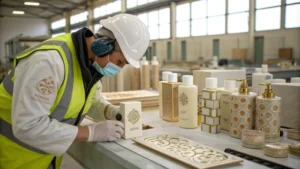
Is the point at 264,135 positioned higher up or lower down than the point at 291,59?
lower down

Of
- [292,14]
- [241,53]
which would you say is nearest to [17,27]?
[241,53]

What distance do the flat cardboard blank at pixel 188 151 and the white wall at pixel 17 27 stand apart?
60.9 ft

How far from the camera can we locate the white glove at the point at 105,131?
47.3 inches

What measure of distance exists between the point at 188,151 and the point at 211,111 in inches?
12.7

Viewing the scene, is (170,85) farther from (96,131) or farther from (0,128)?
(0,128)

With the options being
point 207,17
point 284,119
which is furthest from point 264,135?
point 207,17

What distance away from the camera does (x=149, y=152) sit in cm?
108

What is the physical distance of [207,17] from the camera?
8922 mm

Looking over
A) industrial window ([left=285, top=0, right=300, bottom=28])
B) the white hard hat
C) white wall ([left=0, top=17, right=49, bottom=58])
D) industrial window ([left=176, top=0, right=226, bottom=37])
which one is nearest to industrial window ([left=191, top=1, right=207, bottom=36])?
industrial window ([left=176, top=0, right=226, bottom=37])

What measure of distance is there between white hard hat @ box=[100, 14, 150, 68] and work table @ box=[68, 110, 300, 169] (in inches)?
14.5

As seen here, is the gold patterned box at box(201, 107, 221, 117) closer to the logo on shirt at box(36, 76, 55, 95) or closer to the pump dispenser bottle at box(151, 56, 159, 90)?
the logo on shirt at box(36, 76, 55, 95)

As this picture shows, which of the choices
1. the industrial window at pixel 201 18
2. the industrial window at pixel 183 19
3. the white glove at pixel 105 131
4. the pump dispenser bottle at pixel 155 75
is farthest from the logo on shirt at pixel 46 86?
the industrial window at pixel 183 19

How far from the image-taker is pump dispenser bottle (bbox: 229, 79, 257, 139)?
3.86 ft

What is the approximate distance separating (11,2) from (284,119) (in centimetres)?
1507
